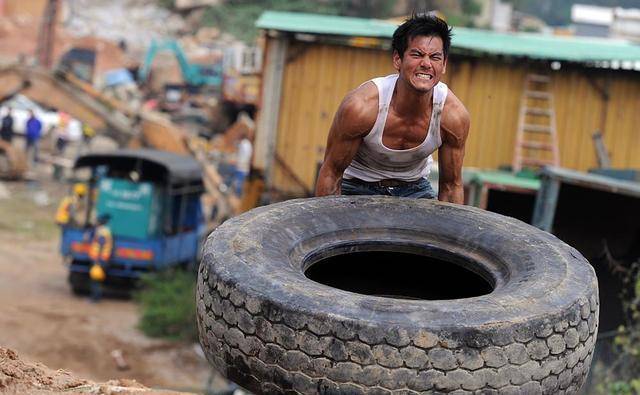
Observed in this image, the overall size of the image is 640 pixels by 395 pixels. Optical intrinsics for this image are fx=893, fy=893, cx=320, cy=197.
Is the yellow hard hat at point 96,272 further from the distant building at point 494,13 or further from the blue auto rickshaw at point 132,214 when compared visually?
the distant building at point 494,13

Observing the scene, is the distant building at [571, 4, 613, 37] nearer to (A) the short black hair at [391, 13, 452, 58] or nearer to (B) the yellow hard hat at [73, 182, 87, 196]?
(B) the yellow hard hat at [73, 182, 87, 196]

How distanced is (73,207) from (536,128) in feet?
22.8

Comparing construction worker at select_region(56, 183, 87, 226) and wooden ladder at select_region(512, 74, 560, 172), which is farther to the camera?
construction worker at select_region(56, 183, 87, 226)

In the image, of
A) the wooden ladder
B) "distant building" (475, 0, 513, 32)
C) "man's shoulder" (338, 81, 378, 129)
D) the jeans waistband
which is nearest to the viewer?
"man's shoulder" (338, 81, 378, 129)

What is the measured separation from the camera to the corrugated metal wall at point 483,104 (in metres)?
12.2

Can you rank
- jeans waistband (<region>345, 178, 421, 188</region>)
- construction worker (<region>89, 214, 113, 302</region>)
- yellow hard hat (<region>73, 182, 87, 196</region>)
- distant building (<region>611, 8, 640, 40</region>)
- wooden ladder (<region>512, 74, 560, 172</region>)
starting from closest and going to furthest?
A: jeans waistband (<region>345, 178, 421, 188</region>) < wooden ladder (<region>512, 74, 560, 172</region>) < construction worker (<region>89, 214, 113, 302</region>) < yellow hard hat (<region>73, 182, 87, 196</region>) < distant building (<region>611, 8, 640, 40</region>)

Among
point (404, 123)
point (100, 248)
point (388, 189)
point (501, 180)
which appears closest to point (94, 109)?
point (100, 248)

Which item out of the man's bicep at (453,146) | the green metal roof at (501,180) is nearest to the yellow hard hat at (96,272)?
the green metal roof at (501,180)

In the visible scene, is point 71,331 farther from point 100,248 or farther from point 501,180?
point 501,180

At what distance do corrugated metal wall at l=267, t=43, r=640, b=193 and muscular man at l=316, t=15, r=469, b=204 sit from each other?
8020 mm

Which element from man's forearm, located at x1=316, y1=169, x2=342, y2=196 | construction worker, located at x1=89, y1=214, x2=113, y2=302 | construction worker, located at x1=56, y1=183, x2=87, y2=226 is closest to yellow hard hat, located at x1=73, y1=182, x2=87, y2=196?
construction worker, located at x1=56, y1=183, x2=87, y2=226

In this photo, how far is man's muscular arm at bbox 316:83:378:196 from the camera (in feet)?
12.6

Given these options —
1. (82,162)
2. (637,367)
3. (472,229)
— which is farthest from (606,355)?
(82,162)

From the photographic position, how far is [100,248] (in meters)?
12.9
